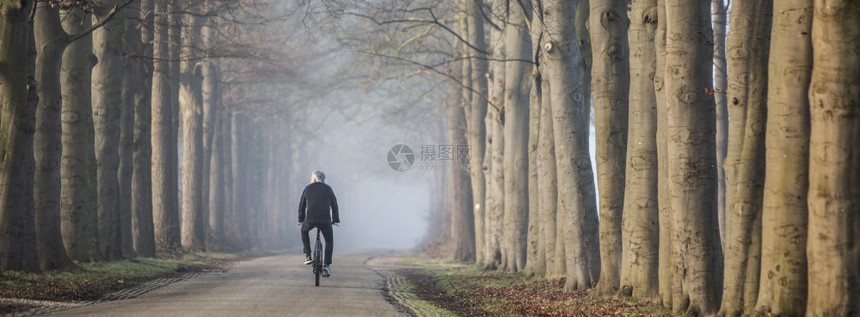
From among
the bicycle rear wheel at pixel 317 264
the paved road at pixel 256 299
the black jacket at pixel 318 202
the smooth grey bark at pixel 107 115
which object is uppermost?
the smooth grey bark at pixel 107 115

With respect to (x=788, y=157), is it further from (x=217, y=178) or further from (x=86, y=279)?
(x=217, y=178)

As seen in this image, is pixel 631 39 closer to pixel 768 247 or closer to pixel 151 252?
pixel 768 247

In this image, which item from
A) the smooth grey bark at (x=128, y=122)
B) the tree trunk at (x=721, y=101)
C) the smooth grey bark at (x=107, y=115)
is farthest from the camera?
the tree trunk at (x=721, y=101)

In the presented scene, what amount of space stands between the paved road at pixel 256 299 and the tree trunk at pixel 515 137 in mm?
4804

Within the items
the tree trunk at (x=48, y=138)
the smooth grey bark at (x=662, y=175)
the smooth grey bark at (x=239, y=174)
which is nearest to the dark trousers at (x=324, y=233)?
the tree trunk at (x=48, y=138)

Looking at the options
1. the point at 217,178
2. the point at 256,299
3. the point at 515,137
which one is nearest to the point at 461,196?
the point at 515,137

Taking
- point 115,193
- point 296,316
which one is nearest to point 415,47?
point 115,193

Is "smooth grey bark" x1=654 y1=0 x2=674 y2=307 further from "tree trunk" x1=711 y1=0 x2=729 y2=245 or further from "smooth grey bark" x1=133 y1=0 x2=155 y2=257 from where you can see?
"smooth grey bark" x1=133 y1=0 x2=155 y2=257

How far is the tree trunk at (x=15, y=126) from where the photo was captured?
15.0 metres

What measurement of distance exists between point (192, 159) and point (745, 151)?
92.0ft

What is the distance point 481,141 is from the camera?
3180 centimetres

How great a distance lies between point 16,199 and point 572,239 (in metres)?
8.37

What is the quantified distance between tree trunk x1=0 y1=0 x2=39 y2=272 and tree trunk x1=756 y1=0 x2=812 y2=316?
10702 millimetres

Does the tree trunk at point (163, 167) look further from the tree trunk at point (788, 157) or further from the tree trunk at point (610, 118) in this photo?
the tree trunk at point (788, 157)
